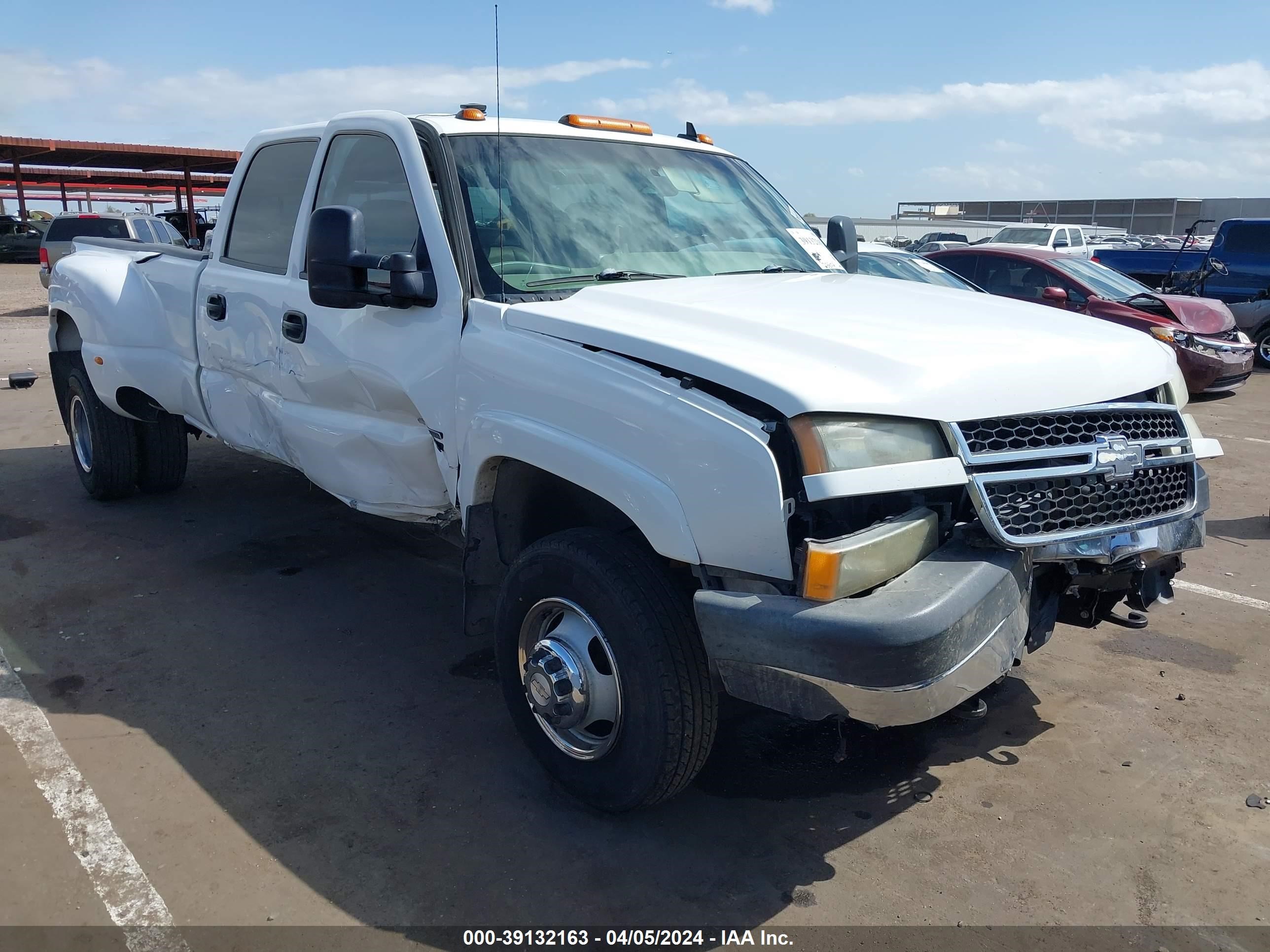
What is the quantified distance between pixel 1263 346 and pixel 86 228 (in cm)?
1955

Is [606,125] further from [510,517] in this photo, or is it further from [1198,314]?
[1198,314]

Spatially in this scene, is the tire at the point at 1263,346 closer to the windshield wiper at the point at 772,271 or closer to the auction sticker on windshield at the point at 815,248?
the auction sticker on windshield at the point at 815,248

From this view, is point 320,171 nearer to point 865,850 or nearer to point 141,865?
point 141,865

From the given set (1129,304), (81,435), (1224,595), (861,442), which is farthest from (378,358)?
(1129,304)

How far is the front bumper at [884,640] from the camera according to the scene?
235 cm

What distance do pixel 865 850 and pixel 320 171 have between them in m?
3.32

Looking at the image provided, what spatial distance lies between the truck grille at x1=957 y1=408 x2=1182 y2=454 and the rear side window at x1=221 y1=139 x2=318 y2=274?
305cm

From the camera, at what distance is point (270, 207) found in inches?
184

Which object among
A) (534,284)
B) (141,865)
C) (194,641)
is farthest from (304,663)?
(534,284)

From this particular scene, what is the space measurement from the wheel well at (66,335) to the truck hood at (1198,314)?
34.3ft

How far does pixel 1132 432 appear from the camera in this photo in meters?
2.94

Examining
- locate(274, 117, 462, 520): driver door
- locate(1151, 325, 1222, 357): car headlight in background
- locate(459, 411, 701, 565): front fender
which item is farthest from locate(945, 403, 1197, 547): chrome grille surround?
locate(1151, 325, 1222, 357): car headlight in background

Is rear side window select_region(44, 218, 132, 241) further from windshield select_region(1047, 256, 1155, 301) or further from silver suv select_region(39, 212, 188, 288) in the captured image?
windshield select_region(1047, 256, 1155, 301)

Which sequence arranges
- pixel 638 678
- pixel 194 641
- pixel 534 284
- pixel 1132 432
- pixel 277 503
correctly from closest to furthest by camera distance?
pixel 638 678 → pixel 1132 432 → pixel 534 284 → pixel 194 641 → pixel 277 503
